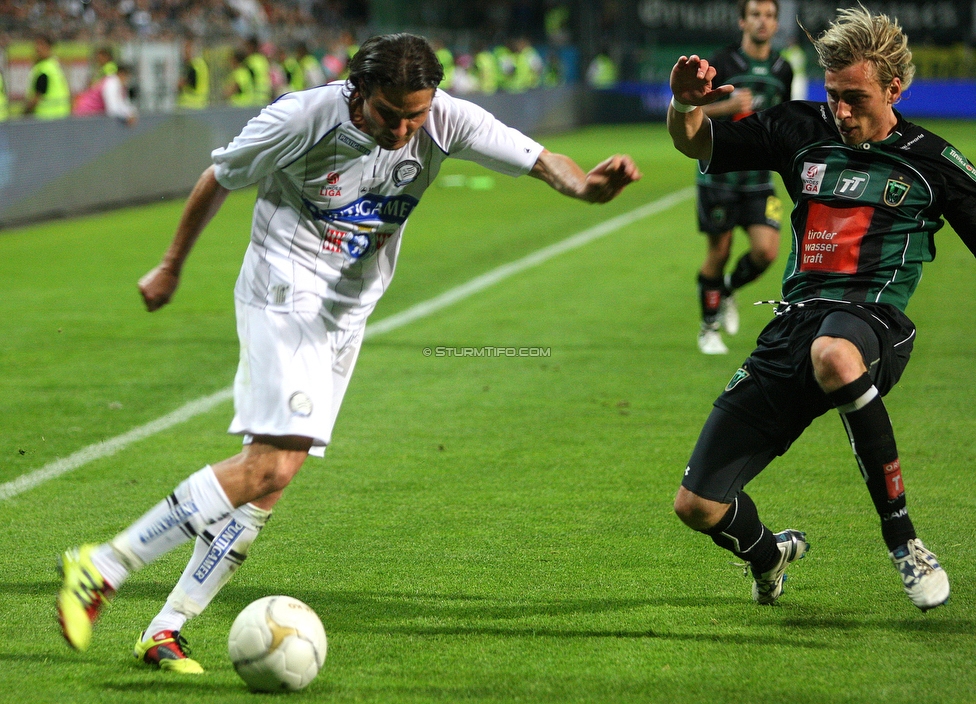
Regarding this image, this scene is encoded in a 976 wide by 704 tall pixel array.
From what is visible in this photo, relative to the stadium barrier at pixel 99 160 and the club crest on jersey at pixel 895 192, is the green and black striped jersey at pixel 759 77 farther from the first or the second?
the stadium barrier at pixel 99 160

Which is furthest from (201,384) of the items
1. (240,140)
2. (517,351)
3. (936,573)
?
(936,573)

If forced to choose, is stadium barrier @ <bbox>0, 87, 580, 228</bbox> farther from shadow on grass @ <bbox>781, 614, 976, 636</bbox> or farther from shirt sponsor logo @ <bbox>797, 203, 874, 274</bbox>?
shadow on grass @ <bbox>781, 614, 976, 636</bbox>

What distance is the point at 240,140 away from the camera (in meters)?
3.81

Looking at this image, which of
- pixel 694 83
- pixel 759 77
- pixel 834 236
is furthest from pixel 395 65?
pixel 759 77

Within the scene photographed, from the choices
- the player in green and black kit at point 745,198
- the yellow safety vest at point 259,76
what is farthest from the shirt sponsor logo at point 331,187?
the yellow safety vest at point 259,76

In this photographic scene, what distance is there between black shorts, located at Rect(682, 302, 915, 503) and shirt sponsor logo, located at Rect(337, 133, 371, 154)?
1.43 metres

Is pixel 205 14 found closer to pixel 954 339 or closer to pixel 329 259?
pixel 954 339

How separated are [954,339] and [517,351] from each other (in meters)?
3.26

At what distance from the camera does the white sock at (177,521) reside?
12.1 feet

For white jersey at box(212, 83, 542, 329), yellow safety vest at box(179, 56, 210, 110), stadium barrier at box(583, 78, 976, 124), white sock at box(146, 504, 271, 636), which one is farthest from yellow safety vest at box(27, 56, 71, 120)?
stadium barrier at box(583, 78, 976, 124)

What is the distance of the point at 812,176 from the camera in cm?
420

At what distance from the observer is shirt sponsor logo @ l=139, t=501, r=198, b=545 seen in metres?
3.68

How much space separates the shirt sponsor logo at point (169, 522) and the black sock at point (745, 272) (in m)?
6.14

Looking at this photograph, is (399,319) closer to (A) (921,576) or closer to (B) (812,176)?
(B) (812,176)
